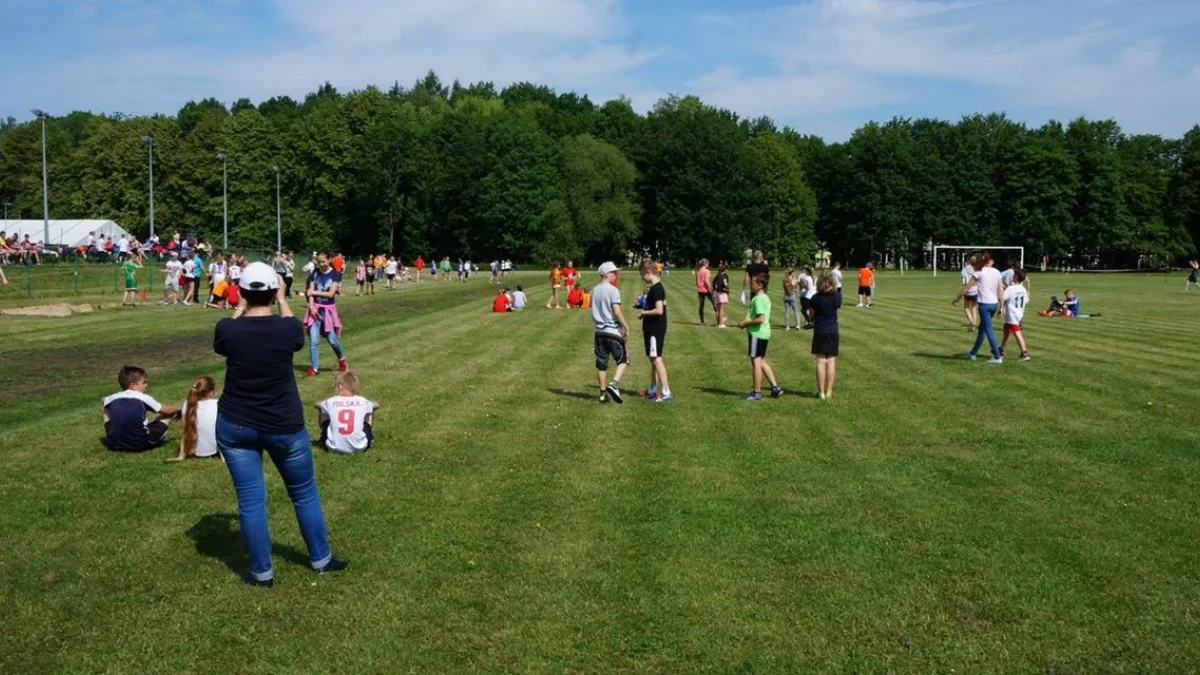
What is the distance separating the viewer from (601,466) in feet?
32.5

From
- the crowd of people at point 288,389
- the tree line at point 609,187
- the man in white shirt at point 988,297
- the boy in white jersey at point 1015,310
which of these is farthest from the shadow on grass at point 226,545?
the tree line at point 609,187

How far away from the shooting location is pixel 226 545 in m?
7.41

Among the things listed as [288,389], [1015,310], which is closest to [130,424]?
[288,389]

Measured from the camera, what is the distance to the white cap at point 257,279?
20.7 feet

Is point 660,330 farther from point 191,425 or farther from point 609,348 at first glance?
point 191,425

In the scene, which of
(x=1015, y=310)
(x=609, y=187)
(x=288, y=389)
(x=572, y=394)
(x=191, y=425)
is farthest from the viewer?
(x=609, y=187)

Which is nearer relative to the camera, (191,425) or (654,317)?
(191,425)

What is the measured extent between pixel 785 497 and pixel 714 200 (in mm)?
91996

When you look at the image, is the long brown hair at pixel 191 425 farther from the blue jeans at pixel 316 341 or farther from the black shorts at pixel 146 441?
the blue jeans at pixel 316 341

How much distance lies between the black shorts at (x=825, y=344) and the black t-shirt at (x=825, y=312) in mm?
42

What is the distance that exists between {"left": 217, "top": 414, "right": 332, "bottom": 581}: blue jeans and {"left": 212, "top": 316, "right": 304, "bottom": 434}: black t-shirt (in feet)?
0.24

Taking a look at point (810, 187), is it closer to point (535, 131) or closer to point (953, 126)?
point (953, 126)

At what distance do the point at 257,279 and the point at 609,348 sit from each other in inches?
308

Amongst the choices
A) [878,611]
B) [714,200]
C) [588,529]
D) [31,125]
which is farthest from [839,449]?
[31,125]
